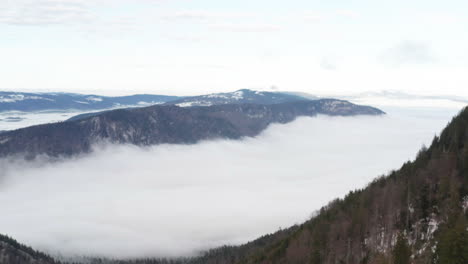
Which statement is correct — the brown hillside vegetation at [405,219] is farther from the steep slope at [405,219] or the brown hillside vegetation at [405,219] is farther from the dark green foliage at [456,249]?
the dark green foliage at [456,249]

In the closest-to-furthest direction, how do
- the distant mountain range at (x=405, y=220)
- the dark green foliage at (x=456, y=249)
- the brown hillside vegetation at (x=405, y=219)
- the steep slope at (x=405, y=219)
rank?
the dark green foliage at (x=456, y=249), the distant mountain range at (x=405, y=220), the brown hillside vegetation at (x=405, y=219), the steep slope at (x=405, y=219)

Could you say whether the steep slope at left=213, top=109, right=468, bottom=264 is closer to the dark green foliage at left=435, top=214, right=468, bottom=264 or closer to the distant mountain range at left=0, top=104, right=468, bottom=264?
the distant mountain range at left=0, top=104, right=468, bottom=264

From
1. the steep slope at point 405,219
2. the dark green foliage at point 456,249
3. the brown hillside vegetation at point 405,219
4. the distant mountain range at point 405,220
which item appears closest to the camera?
the dark green foliage at point 456,249

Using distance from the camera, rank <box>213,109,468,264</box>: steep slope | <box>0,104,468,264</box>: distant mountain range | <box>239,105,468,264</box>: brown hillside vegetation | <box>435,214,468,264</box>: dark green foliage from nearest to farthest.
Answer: <box>435,214,468,264</box>: dark green foliage → <box>0,104,468,264</box>: distant mountain range → <box>239,105,468,264</box>: brown hillside vegetation → <box>213,109,468,264</box>: steep slope

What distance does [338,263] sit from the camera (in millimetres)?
141750

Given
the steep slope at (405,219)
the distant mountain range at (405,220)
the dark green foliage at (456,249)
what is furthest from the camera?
the steep slope at (405,219)

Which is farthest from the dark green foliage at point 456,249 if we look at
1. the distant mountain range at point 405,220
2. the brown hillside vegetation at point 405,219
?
the brown hillside vegetation at point 405,219

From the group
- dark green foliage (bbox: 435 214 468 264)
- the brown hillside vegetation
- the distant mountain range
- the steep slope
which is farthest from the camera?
the steep slope

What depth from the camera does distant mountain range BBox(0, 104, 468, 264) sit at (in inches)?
4311

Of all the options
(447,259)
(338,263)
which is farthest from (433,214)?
(447,259)

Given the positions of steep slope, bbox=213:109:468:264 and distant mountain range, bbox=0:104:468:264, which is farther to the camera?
steep slope, bbox=213:109:468:264

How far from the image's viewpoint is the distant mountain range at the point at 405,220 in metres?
110

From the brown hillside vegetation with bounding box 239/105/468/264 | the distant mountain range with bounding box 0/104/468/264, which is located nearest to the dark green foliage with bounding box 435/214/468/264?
the distant mountain range with bounding box 0/104/468/264

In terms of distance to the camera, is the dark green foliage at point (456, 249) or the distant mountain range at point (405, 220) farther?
the distant mountain range at point (405, 220)
